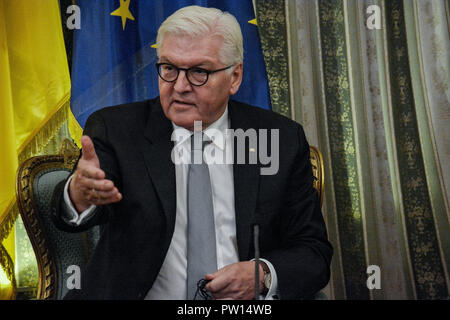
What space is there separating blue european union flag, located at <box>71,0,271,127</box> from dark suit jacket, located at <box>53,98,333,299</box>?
0.68m

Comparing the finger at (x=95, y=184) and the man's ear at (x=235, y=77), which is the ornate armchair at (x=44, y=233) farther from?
the man's ear at (x=235, y=77)

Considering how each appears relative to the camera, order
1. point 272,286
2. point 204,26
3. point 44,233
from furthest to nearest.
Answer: point 44,233
point 204,26
point 272,286

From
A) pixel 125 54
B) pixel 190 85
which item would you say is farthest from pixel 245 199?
pixel 125 54

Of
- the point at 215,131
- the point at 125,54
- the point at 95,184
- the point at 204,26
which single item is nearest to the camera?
the point at 95,184

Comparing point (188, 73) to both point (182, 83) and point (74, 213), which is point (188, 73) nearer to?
point (182, 83)

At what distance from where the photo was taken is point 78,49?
2.36 metres

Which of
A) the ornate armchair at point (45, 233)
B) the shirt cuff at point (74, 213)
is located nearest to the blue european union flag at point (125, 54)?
the ornate armchair at point (45, 233)

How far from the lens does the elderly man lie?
1.46 meters

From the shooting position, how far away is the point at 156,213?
1478mm

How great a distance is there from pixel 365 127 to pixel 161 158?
1444mm

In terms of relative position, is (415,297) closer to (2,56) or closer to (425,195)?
(425,195)

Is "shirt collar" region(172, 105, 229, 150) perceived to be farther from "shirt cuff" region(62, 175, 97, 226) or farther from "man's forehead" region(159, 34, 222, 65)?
"shirt cuff" region(62, 175, 97, 226)

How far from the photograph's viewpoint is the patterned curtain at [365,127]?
2566 millimetres

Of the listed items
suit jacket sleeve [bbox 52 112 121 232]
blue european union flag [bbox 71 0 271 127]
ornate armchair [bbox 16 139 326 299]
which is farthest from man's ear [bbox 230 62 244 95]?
ornate armchair [bbox 16 139 326 299]
